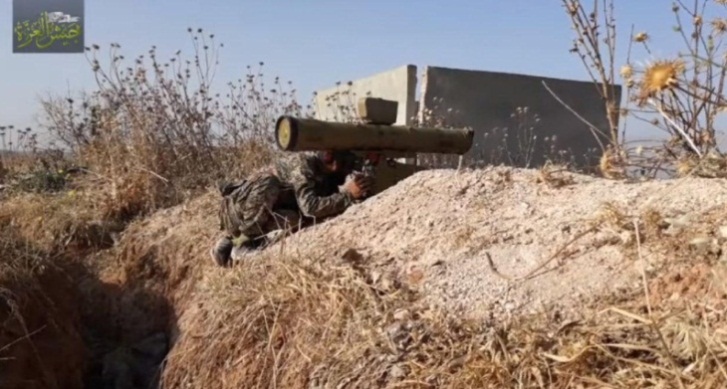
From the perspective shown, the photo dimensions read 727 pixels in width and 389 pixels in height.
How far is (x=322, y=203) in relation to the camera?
14.8 ft

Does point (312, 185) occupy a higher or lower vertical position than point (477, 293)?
higher

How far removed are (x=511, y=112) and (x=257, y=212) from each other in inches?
168

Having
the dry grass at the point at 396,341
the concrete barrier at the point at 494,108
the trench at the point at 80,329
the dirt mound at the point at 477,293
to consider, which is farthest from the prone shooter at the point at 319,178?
the concrete barrier at the point at 494,108

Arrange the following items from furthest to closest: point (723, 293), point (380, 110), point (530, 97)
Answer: point (530, 97) < point (380, 110) < point (723, 293)

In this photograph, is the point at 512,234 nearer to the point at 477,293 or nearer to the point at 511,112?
the point at 477,293

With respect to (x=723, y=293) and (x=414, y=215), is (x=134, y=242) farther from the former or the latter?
(x=723, y=293)

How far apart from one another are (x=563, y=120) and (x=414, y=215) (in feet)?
16.8

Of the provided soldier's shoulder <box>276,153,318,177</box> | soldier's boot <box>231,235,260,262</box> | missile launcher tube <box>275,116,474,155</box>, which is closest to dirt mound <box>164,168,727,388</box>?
soldier's boot <box>231,235,260,262</box>

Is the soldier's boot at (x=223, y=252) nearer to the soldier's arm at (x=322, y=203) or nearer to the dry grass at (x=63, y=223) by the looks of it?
the soldier's arm at (x=322, y=203)

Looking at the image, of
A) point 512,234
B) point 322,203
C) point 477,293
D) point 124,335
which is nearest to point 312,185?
point 322,203

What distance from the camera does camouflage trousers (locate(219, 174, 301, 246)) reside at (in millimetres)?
4645

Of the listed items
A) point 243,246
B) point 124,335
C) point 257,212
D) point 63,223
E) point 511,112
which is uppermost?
point 511,112

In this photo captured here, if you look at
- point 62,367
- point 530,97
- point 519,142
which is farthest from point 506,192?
point 530,97

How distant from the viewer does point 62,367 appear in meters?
4.43
